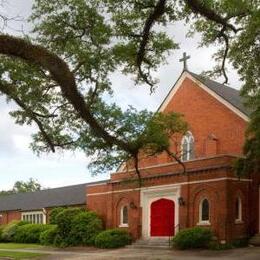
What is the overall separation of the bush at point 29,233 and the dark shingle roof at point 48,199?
16.8ft

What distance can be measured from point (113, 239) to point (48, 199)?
24.3 m

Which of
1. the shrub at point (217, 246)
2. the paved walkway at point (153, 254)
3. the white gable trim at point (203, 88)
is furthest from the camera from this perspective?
the white gable trim at point (203, 88)

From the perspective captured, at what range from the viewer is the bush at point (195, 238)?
30125 mm

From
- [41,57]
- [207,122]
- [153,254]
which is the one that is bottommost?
[153,254]

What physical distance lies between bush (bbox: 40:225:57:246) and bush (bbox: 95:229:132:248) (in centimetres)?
455

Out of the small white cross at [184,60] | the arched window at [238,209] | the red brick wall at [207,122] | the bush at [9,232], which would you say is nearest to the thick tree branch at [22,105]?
the arched window at [238,209]

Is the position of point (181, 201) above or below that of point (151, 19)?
below

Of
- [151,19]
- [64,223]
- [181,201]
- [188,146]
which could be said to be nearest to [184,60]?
[188,146]

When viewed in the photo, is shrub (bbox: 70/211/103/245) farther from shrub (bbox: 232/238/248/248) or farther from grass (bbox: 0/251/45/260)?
shrub (bbox: 232/238/248/248)

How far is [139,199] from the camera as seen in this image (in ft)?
119

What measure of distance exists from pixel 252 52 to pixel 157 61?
216 inches

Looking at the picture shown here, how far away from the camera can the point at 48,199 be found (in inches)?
2282

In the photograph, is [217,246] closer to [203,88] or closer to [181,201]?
[181,201]

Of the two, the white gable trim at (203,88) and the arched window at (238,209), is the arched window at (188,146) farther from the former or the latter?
the arched window at (238,209)
